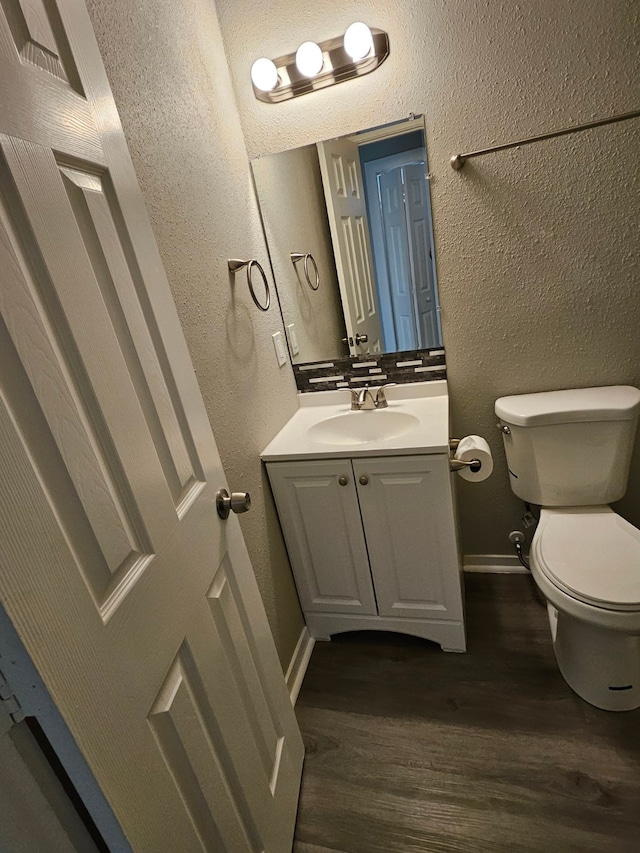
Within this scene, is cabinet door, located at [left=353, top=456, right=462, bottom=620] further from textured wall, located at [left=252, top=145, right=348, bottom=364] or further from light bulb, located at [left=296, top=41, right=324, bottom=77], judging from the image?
light bulb, located at [left=296, top=41, right=324, bottom=77]

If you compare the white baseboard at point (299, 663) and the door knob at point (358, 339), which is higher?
the door knob at point (358, 339)

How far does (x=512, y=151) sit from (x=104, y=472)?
1.56 metres

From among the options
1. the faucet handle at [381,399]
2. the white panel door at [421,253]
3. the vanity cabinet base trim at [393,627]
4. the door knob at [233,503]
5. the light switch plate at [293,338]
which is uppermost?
the white panel door at [421,253]

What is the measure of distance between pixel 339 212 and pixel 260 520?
1157 mm

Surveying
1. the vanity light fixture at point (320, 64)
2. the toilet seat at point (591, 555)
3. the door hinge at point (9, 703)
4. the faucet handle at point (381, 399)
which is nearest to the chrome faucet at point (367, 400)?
the faucet handle at point (381, 399)

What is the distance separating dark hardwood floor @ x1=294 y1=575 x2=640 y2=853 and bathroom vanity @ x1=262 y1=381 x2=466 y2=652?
15cm

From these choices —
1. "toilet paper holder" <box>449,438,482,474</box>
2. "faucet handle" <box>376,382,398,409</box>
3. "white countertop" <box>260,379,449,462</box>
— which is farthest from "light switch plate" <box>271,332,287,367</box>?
"toilet paper holder" <box>449,438,482,474</box>

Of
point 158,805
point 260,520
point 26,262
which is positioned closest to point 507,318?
point 260,520

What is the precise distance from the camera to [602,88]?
134 cm

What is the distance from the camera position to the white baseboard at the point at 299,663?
1.56m

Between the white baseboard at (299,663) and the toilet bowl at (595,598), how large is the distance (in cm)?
87

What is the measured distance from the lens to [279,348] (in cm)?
Result: 174

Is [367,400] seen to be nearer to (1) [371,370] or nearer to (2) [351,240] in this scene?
(1) [371,370]

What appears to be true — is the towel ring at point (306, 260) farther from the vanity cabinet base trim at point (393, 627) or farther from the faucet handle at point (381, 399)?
the vanity cabinet base trim at point (393, 627)
